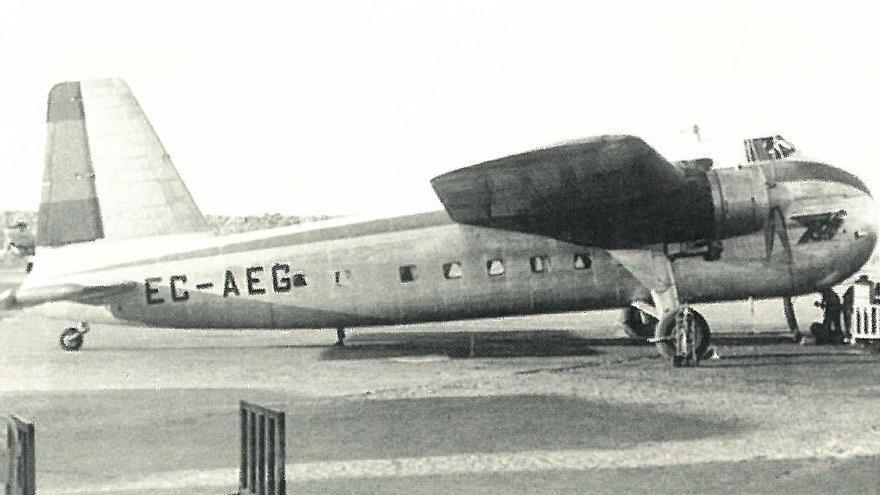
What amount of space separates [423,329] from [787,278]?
11.1 meters

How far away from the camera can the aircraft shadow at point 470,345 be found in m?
18.0

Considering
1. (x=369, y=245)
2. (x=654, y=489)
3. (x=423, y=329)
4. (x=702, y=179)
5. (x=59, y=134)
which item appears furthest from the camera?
(x=423, y=329)

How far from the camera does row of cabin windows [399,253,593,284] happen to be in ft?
54.4

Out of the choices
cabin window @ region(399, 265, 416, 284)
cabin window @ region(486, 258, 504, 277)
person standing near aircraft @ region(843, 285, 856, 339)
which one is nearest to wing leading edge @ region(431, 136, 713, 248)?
cabin window @ region(486, 258, 504, 277)

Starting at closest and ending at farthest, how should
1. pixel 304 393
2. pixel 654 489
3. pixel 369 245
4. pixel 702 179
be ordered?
pixel 654 489 < pixel 304 393 < pixel 702 179 < pixel 369 245

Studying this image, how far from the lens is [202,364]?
56.3ft

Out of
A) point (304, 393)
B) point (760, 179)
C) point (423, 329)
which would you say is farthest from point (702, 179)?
point (423, 329)

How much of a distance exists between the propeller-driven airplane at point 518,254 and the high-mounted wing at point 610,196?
33 millimetres

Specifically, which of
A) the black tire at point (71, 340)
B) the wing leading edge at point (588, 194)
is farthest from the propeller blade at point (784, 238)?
the black tire at point (71, 340)

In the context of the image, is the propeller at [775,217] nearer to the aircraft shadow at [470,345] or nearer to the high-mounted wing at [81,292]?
the aircraft shadow at [470,345]

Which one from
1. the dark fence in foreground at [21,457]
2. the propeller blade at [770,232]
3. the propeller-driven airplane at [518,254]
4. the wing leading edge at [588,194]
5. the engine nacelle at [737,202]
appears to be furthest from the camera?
the propeller blade at [770,232]

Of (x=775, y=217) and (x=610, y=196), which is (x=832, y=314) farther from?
(x=610, y=196)

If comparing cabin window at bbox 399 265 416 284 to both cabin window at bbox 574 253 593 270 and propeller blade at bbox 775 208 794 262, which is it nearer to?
cabin window at bbox 574 253 593 270

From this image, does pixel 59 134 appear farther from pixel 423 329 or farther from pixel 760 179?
pixel 760 179
